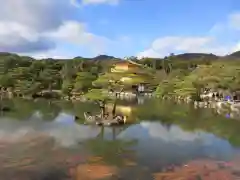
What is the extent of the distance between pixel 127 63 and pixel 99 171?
1072cm

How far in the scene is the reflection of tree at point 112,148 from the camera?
1478 centimetres

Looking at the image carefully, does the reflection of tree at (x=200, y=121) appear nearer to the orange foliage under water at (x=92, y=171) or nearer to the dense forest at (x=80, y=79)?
the dense forest at (x=80, y=79)

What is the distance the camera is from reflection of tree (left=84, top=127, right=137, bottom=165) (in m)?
14.8

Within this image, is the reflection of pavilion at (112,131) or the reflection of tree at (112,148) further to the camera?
the reflection of pavilion at (112,131)

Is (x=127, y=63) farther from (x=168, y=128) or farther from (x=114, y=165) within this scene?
(x=114, y=165)

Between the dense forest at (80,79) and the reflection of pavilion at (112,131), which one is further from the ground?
the dense forest at (80,79)

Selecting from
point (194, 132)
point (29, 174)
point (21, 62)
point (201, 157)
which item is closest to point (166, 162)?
point (201, 157)

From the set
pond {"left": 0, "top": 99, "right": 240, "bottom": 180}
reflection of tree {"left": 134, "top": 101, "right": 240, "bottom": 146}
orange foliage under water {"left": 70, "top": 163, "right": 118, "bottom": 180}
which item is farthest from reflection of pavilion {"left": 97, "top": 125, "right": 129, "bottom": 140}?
orange foliage under water {"left": 70, "top": 163, "right": 118, "bottom": 180}

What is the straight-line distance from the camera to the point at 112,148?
54.9 feet

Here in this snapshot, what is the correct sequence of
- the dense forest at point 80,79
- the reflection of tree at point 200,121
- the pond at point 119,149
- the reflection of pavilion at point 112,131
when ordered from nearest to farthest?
the pond at point 119,149 < the reflection of pavilion at point 112,131 < the reflection of tree at point 200,121 < the dense forest at point 80,79

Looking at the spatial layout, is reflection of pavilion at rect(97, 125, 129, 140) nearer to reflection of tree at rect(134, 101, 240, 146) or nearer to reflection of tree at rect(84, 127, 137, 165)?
reflection of tree at rect(84, 127, 137, 165)

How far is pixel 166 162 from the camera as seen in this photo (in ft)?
47.3

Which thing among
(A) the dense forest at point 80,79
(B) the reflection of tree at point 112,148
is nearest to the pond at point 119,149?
(B) the reflection of tree at point 112,148

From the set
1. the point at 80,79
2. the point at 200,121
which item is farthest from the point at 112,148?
the point at 80,79
